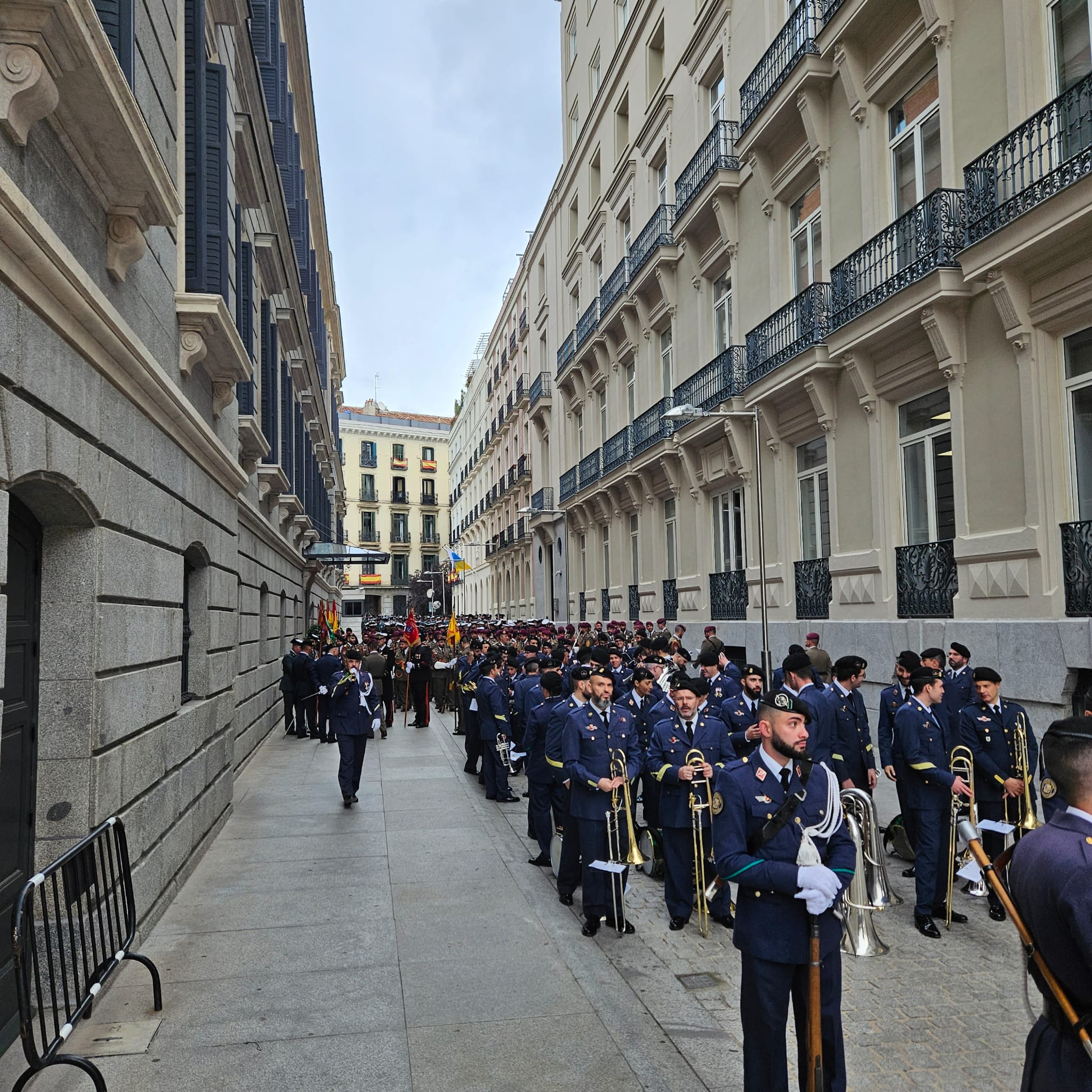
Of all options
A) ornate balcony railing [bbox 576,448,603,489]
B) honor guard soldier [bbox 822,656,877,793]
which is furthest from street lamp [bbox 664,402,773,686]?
ornate balcony railing [bbox 576,448,603,489]

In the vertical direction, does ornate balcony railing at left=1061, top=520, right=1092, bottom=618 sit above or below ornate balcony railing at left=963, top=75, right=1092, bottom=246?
below

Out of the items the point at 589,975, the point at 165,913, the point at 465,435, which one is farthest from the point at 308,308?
the point at 465,435

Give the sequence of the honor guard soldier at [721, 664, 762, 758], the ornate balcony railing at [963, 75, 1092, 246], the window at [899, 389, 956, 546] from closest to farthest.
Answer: the honor guard soldier at [721, 664, 762, 758]
the ornate balcony railing at [963, 75, 1092, 246]
the window at [899, 389, 956, 546]

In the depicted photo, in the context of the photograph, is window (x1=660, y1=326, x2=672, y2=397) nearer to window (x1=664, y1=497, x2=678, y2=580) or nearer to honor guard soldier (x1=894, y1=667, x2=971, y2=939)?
window (x1=664, y1=497, x2=678, y2=580)

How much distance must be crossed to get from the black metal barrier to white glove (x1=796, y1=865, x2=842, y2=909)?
9.92 feet

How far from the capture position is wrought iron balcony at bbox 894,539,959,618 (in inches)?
480

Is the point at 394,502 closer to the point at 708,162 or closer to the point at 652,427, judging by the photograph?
the point at 652,427

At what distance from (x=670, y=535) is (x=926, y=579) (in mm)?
11777

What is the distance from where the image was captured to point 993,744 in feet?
23.5

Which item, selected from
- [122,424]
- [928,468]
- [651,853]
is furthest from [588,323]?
[122,424]

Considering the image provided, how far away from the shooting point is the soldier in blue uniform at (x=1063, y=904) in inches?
109

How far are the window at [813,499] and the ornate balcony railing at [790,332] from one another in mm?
1623

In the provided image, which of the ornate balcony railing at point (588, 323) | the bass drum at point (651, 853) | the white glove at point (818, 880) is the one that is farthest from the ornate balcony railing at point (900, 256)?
the ornate balcony railing at point (588, 323)

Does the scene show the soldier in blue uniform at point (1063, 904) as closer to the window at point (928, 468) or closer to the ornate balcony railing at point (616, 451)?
the window at point (928, 468)
